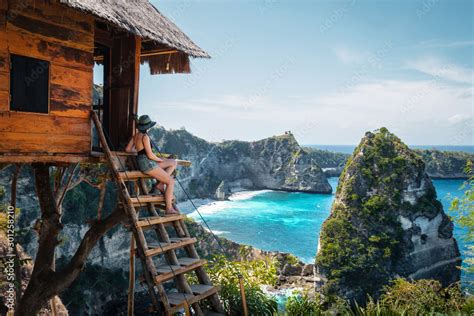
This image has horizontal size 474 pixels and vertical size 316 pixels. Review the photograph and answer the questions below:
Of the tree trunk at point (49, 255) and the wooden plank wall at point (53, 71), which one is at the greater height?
the wooden plank wall at point (53, 71)

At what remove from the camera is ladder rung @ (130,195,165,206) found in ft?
20.7

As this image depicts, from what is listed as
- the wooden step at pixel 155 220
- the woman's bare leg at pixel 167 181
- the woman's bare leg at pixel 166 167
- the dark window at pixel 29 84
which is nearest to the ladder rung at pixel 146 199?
the woman's bare leg at pixel 167 181

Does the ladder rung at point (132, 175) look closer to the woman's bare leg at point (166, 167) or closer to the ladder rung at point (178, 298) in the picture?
the woman's bare leg at point (166, 167)

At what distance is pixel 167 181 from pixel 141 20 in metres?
3.37

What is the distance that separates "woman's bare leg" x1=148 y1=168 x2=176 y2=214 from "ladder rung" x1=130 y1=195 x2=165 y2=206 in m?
0.11

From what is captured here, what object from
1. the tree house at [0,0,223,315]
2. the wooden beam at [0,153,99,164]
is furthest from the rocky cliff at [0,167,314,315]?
the tree house at [0,0,223,315]

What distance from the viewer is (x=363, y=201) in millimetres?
49031

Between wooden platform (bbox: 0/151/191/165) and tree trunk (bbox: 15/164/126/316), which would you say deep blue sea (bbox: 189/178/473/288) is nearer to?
tree trunk (bbox: 15/164/126/316)

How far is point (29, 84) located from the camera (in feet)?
20.7

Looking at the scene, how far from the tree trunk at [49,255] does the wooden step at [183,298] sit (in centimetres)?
243

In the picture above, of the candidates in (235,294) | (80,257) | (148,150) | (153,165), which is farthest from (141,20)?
(235,294)

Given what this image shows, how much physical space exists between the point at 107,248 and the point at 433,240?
4144 cm

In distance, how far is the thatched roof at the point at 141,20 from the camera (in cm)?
640

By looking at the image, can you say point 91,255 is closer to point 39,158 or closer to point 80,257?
point 80,257
